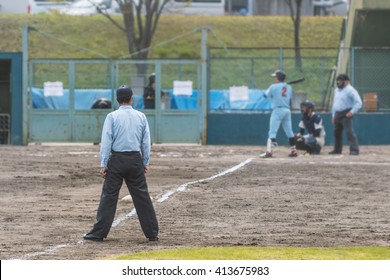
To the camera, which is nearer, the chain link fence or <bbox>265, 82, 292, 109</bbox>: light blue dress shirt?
<bbox>265, 82, 292, 109</bbox>: light blue dress shirt

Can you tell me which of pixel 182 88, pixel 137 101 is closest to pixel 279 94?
pixel 182 88

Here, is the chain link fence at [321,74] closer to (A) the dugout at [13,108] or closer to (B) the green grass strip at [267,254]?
(A) the dugout at [13,108]

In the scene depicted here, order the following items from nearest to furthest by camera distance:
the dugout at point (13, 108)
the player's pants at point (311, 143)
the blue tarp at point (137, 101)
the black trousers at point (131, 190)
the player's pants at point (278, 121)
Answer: the black trousers at point (131, 190) → the player's pants at point (278, 121) → the player's pants at point (311, 143) → the dugout at point (13, 108) → the blue tarp at point (137, 101)

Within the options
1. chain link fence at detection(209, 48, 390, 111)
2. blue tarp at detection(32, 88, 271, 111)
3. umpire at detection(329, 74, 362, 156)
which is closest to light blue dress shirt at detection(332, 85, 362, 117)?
umpire at detection(329, 74, 362, 156)

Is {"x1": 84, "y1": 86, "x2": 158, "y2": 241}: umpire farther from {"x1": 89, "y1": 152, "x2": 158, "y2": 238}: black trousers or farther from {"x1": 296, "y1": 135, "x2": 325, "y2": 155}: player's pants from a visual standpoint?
{"x1": 296, "y1": 135, "x2": 325, "y2": 155}: player's pants

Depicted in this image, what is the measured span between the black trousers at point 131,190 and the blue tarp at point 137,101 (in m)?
20.6

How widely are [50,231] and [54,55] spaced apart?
38.5 m

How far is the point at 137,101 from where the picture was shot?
1359 inches

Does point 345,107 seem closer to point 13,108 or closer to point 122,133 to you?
point 13,108

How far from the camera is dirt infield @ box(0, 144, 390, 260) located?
1344cm

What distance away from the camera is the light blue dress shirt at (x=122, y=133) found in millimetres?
13688

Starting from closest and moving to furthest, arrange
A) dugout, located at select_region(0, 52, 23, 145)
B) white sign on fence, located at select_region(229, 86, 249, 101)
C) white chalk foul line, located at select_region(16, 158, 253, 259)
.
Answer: white chalk foul line, located at select_region(16, 158, 253, 259), dugout, located at select_region(0, 52, 23, 145), white sign on fence, located at select_region(229, 86, 249, 101)

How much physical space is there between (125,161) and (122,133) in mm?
313

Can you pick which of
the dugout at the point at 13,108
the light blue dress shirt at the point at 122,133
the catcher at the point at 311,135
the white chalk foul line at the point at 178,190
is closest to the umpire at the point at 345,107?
the catcher at the point at 311,135
